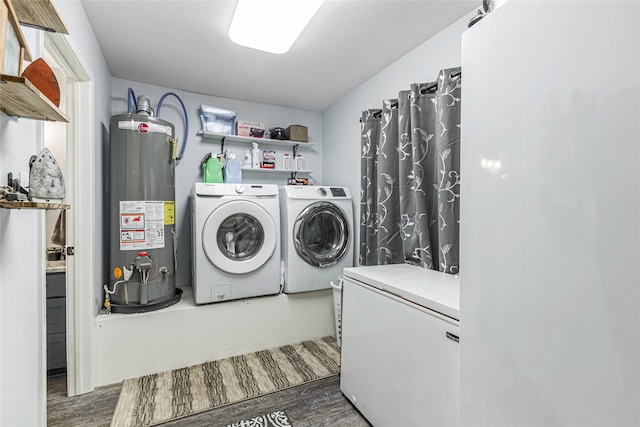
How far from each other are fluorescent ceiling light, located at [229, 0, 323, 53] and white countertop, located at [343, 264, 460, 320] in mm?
1419

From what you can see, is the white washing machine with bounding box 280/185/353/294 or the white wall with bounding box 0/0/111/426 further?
the white washing machine with bounding box 280/185/353/294

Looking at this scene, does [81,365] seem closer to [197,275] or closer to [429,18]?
[197,275]

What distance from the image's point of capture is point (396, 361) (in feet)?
4.49

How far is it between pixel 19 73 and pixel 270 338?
2266mm

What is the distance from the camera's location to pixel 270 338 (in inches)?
99.2

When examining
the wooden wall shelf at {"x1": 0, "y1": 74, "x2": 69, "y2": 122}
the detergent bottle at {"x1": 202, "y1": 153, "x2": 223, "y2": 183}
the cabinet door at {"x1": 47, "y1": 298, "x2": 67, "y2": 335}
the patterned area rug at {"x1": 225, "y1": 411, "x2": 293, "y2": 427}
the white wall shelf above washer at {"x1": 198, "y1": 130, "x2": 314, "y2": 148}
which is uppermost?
the white wall shelf above washer at {"x1": 198, "y1": 130, "x2": 314, "y2": 148}

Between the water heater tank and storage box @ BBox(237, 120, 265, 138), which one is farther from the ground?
storage box @ BBox(237, 120, 265, 138)

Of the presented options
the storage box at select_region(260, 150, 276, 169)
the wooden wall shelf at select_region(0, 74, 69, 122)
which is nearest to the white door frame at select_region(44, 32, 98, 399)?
the wooden wall shelf at select_region(0, 74, 69, 122)

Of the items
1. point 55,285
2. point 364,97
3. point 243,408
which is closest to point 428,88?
point 364,97

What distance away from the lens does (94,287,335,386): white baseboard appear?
2.03m

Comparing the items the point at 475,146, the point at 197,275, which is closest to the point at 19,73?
the point at 475,146

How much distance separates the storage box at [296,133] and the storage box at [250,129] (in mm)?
274

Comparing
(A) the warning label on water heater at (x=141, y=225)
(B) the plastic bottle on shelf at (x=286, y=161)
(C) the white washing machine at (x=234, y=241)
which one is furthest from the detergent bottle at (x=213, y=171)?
(B) the plastic bottle on shelf at (x=286, y=161)

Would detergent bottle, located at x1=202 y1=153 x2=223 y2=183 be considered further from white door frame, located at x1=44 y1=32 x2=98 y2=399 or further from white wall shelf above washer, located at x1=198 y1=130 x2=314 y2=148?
white door frame, located at x1=44 y1=32 x2=98 y2=399
